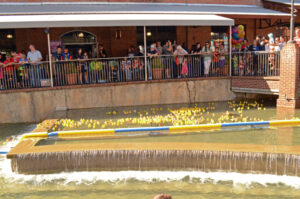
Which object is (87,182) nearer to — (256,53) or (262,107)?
(262,107)

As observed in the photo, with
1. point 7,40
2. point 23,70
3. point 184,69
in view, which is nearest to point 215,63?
point 184,69

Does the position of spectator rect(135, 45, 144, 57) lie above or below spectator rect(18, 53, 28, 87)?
above

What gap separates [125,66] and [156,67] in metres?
1.24

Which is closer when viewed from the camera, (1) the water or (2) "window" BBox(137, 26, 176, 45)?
(1) the water

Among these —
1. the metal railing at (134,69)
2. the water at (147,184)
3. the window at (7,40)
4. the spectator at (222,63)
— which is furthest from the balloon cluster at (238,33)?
the window at (7,40)

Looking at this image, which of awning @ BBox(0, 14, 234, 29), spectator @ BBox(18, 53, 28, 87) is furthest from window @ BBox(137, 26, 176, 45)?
spectator @ BBox(18, 53, 28, 87)

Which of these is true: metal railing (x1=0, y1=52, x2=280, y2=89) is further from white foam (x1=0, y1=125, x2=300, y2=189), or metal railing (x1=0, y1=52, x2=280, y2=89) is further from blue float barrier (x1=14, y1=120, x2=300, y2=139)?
white foam (x1=0, y1=125, x2=300, y2=189)

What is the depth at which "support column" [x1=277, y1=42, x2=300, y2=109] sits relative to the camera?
1148cm

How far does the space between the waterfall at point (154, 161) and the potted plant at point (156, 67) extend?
21.0 feet

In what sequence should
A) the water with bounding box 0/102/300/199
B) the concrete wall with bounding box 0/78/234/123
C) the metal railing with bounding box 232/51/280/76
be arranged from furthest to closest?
the metal railing with bounding box 232/51/280/76 → the concrete wall with bounding box 0/78/234/123 → the water with bounding box 0/102/300/199

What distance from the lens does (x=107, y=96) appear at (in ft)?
41.7

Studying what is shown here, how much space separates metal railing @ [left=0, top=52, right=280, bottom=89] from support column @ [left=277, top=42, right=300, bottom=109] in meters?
0.79

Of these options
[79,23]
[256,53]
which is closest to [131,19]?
[79,23]

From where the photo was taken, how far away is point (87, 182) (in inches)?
268
